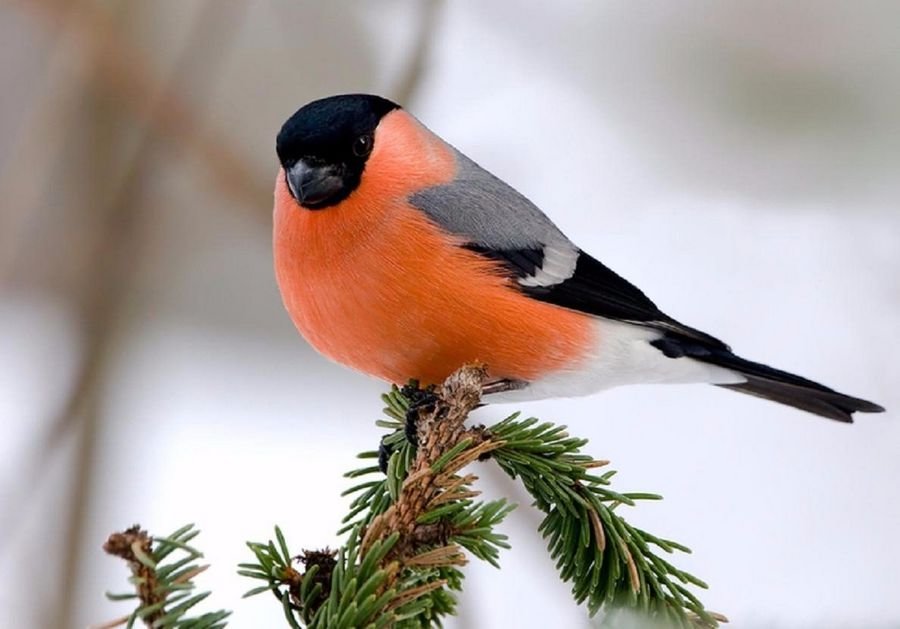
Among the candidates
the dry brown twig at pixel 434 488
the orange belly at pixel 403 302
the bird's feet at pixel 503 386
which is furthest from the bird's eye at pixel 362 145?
the dry brown twig at pixel 434 488

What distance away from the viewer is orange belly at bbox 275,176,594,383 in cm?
129

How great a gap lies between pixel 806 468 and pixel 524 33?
1238mm

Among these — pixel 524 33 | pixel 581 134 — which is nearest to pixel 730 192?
pixel 581 134

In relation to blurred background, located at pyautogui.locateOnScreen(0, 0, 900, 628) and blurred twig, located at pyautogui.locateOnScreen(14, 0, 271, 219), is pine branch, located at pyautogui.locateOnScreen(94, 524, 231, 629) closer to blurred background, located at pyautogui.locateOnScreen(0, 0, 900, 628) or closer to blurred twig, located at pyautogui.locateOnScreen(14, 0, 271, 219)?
blurred background, located at pyautogui.locateOnScreen(0, 0, 900, 628)

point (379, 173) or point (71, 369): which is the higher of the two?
point (71, 369)

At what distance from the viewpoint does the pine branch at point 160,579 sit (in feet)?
2.18

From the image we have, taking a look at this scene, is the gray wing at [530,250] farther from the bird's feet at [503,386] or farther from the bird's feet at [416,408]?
the bird's feet at [416,408]

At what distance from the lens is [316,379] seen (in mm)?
2344

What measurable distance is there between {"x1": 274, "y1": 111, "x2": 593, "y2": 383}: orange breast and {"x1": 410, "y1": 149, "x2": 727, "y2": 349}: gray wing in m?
0.03

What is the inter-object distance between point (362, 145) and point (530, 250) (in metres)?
0.30

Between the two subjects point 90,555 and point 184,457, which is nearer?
point 90,555

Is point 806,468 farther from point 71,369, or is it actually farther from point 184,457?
point 71,369

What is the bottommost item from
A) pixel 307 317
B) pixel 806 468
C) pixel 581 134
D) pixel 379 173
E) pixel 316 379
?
pixel 806 468

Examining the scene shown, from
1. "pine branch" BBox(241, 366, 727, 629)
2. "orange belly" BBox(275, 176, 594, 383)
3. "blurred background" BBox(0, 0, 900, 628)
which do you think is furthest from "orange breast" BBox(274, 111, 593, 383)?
"blurred background" BBox(0, 0, 900, 628)
